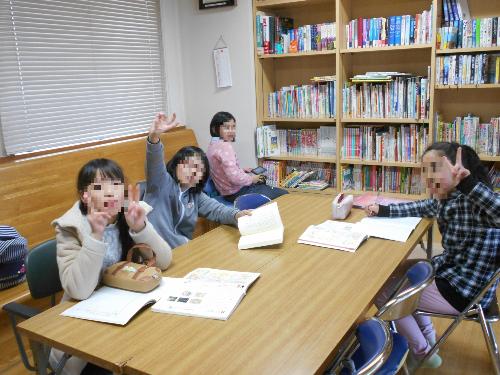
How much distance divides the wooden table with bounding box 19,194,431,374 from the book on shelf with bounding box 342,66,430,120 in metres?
1.97

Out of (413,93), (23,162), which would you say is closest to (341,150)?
(413,93)

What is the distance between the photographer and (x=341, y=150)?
4.02 meters

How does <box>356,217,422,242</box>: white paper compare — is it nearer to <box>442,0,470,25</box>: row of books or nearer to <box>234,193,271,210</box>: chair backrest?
<box>234,193,271,210</box>: chair backrest

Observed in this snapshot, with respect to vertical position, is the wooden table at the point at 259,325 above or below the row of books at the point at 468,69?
below

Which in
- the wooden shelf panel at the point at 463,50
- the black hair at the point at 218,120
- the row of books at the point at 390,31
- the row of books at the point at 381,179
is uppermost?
the row of books at the point at 390,31

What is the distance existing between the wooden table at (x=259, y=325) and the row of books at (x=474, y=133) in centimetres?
193

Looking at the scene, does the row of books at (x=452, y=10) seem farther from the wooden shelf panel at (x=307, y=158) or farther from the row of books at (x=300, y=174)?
the row of books at (x=300, y=174)

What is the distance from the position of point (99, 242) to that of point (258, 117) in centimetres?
292

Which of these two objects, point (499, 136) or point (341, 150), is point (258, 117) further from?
point (499, 136)

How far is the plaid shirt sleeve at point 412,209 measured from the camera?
2.28 metres

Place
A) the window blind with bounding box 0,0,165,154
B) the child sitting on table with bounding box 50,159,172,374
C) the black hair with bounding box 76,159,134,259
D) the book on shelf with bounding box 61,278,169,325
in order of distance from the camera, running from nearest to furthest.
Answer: the book on shelf with bounding box 61,278,169,325
the child sitting on table with bounding box 50,159,172,374
the black hair with bounding box 76,159,134,259
the window blind with bounding box 0,0,165,154

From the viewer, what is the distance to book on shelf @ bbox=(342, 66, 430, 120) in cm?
357

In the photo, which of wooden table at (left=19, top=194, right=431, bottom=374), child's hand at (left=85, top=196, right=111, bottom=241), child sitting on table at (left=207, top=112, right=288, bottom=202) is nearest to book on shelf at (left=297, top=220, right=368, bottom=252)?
wooden table at (left=19, top=194, right=431, bottom=374)

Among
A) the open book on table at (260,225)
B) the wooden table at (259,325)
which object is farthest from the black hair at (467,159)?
the open book on table at (260,225)
